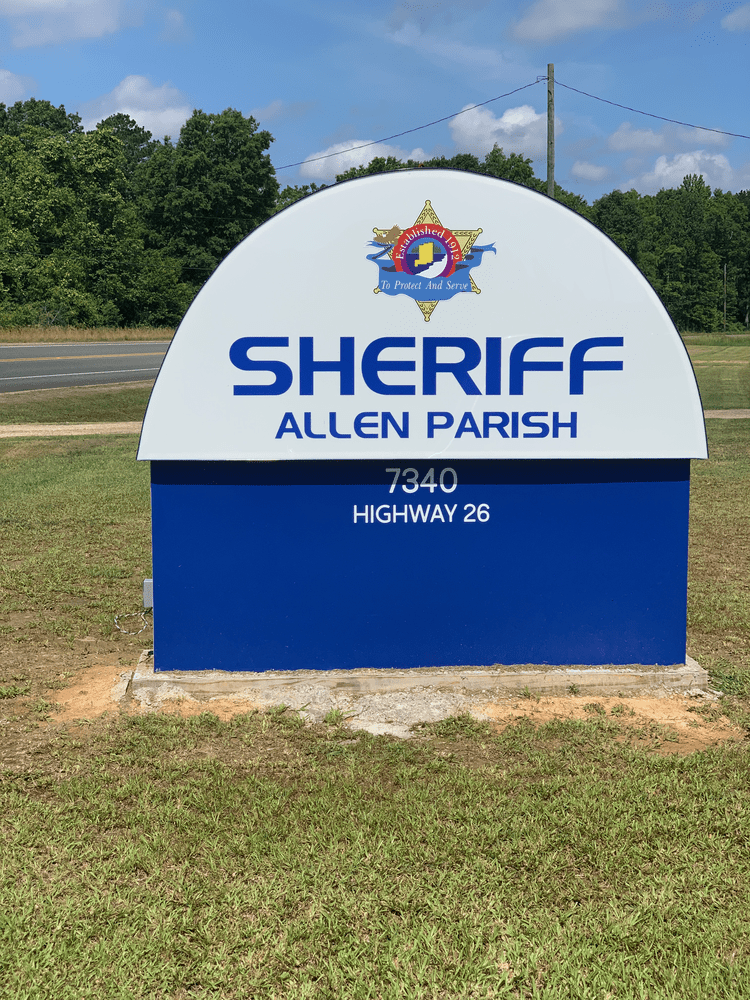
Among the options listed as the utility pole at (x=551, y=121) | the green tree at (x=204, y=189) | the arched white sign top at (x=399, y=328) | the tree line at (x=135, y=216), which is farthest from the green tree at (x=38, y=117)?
the arched white sign top at (x=399, y=328)

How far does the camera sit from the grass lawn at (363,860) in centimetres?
334

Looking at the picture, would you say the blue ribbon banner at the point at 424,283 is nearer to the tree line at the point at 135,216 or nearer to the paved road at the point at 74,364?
the paved road at the point at 74,364

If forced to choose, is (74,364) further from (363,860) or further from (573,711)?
(363,860)

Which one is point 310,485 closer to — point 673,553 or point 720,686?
point 673,553

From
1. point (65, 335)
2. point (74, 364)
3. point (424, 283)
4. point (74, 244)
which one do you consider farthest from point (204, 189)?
point (424, 283)

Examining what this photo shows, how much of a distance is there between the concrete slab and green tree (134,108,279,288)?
62966 millimetres

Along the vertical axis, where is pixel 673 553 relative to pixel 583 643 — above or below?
above

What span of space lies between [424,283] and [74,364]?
3107 centimetres

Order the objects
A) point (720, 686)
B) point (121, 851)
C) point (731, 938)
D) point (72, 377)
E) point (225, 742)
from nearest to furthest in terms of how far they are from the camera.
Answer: point (731, 938)
point (121, 851)
point (225, 742)
point (720, 686)
point (72, 377)

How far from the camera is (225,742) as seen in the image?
526cm

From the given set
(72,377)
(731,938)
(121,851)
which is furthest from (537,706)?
(72,377)

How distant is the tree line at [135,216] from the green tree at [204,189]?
0.30ft

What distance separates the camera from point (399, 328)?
18.9 ft

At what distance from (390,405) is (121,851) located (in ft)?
9.65
